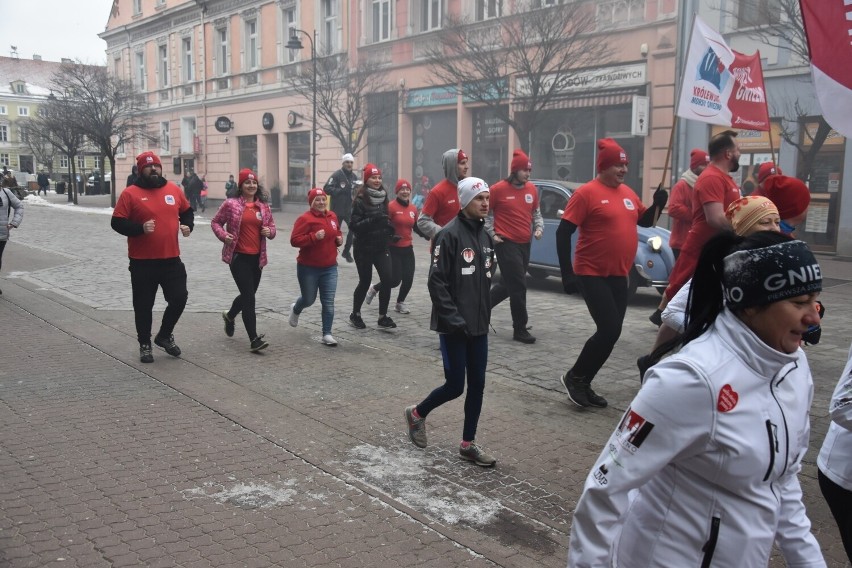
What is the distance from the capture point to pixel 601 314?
5.95 meters

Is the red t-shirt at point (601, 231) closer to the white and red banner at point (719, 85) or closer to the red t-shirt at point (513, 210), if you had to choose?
the white and red banner at point (719, 85)

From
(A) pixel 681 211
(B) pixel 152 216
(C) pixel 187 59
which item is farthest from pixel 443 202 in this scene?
(C) pixel 187 59

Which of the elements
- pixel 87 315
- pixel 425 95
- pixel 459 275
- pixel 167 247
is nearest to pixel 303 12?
pixel 425 95

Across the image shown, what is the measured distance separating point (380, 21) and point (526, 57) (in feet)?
34.7

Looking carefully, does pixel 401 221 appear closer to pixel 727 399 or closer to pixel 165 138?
pixel 727 399

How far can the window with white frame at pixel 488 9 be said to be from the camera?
74.3ft

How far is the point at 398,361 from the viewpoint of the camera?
7.64 meters

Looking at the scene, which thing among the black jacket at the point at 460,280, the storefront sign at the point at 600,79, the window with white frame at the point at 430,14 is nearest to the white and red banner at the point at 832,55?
the black jacket at the point at 460,280

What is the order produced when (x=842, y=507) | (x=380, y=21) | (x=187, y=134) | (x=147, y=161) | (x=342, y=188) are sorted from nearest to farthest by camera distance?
(x=842, y=507) < (x=147, y=161) < (x=342, y=188) < (x=380, y=21) < (x=187, y=134)

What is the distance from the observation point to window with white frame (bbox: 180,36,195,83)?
4166cm

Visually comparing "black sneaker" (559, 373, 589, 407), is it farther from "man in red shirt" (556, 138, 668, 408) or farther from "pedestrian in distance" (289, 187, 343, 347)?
"pedestrian in distance" (289, 187, 343, 347)

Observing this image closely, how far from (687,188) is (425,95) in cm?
1969

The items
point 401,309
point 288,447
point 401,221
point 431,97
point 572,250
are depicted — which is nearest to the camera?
point 288,447

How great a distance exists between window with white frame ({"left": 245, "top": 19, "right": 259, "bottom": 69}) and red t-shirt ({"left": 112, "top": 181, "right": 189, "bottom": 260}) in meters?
31.0
